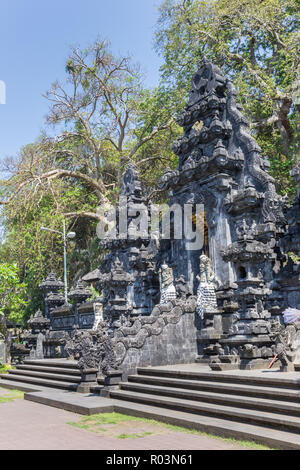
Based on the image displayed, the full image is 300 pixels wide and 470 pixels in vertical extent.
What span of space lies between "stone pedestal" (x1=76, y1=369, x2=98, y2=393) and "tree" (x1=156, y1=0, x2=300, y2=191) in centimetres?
1321

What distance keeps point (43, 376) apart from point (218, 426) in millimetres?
9475

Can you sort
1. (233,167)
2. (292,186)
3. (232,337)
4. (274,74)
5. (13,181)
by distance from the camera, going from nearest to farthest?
(232,337) < (233,167) < (292,186) < (274,74) < (13,181)

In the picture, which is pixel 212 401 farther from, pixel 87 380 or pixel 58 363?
pixel 58 363

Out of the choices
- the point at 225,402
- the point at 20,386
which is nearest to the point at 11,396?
the point at 20,386

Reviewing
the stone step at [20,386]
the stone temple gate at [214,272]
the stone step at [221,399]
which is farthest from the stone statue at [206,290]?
the stone step at [20,386]

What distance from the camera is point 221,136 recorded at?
1667 cm

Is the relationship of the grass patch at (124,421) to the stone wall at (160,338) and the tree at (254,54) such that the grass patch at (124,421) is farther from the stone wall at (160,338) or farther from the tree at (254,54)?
the tree at (254,54)

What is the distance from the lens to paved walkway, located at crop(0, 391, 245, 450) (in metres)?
6.73

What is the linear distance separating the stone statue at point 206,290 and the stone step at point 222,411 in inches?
169

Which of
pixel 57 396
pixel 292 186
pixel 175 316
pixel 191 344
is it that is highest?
pixel 292 186

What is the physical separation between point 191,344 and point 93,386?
3117 millimetres

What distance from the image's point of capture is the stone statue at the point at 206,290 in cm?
1388

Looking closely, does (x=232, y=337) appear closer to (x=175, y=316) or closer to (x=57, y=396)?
(x=175, y=316)

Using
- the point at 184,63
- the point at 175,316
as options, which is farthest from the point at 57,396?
the point at 184,63
